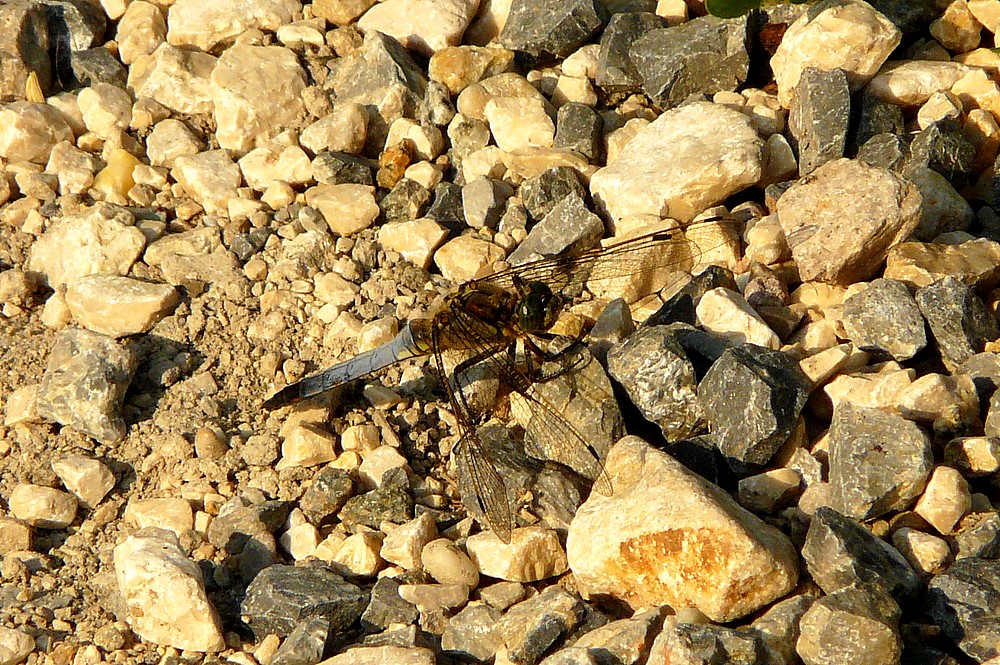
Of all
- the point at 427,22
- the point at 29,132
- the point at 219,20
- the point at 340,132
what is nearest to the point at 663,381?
the point at 340,132

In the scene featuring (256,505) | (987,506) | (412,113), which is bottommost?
(256,505)

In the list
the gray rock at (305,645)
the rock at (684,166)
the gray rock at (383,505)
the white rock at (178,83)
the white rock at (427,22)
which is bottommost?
the gray rock at (383,505)

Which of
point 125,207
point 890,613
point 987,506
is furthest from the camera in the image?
point 125,207

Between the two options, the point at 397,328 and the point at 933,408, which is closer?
the point at 933,408

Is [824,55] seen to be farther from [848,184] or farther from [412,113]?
[412,113]

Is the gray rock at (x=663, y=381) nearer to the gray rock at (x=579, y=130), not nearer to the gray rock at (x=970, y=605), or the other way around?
the gray rock at (x=970, y=605)

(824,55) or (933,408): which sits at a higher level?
(824,55)

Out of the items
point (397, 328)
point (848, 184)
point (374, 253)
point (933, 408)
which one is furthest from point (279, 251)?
point (933, 408)

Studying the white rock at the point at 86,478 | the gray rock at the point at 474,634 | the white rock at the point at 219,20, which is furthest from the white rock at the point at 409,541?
the white rock at the point at 219,20
